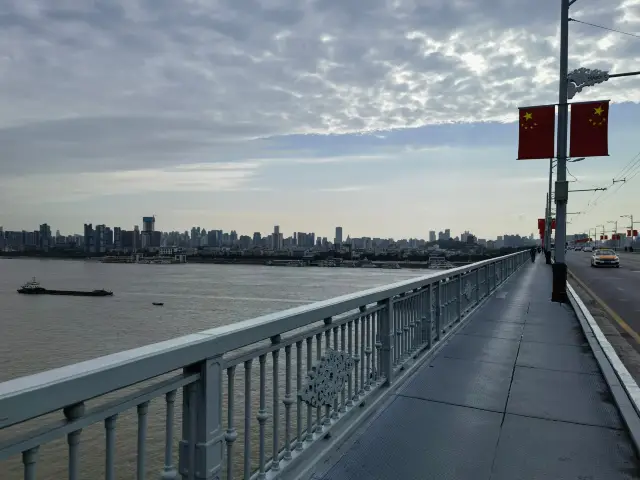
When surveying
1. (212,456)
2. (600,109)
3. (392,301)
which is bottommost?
(212,456)

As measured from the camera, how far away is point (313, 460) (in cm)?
360

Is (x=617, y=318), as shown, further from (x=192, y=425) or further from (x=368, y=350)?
(x=192, y=425)

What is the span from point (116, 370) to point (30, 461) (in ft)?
1.25

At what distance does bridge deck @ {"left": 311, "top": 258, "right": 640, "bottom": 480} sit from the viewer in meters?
3.68

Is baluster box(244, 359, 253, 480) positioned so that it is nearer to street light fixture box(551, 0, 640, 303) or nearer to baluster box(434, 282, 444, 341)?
baluster box(434, 282, 444, 341)

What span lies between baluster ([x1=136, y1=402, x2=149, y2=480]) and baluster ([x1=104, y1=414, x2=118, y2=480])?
13 cm

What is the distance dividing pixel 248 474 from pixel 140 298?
83.1 meters

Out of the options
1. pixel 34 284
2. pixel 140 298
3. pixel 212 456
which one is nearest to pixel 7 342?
pixel 140 298

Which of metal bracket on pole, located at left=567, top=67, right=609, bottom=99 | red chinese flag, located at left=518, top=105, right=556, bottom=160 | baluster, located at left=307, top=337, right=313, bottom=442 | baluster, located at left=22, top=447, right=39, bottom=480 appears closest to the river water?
baluster, located at left=307, top=337, right=313, bottom=442

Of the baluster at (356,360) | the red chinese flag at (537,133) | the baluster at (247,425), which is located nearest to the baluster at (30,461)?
the baluster at (247,425)

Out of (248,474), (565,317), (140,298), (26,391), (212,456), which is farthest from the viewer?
(140,298)

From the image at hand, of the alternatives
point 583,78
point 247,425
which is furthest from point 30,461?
point 583,78

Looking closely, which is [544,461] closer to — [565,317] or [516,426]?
[516,426]

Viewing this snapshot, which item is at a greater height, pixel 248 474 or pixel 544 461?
pixel 248 474
